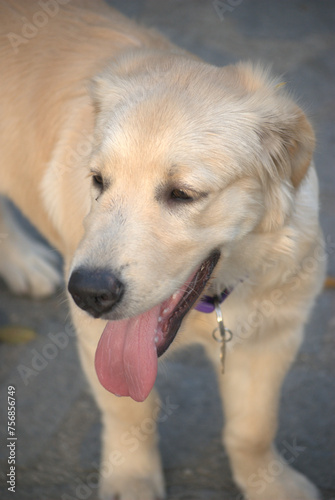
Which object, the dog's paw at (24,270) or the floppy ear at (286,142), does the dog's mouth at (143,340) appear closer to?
the floppy ear at (286,142)

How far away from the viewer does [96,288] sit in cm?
182

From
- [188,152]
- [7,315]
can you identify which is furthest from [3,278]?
[188,152]

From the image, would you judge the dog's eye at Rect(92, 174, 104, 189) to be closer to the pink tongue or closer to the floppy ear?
the pink tongue

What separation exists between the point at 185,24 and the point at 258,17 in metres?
0.76

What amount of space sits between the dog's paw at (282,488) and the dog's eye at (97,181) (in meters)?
1.51

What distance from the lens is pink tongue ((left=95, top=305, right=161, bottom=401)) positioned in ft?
6.83

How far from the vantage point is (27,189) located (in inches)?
116

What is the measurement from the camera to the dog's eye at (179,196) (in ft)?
6.37

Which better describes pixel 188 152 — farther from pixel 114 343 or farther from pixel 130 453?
pixel 130 453

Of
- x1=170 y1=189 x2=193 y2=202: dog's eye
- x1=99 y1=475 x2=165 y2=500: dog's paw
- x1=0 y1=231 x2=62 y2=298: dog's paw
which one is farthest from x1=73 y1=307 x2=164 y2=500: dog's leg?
x1=0 y1=231 x2=62 y2=298: dog's paw

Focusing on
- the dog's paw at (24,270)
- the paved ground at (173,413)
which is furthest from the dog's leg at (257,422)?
the dog's paw at (24,270)

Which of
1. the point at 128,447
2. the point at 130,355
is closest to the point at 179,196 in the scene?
the point at 130,355

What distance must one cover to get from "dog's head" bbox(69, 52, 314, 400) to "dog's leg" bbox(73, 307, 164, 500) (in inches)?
18.5

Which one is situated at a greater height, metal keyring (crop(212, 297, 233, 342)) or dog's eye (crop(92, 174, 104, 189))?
dog's eye (crop(92, 174, 104, 189))
